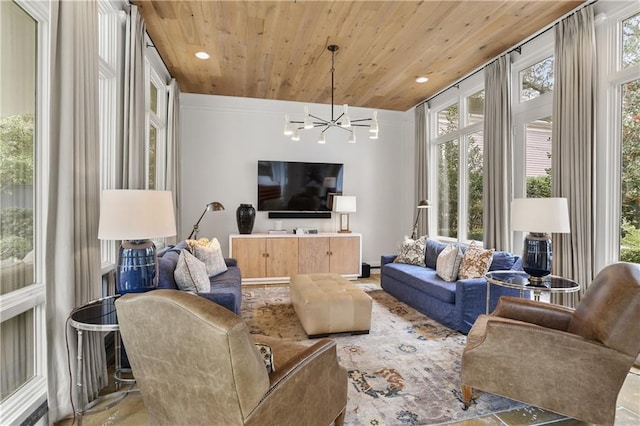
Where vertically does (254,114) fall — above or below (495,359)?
above

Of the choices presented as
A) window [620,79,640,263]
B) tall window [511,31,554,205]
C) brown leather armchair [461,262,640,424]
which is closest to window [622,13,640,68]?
window [620,79,640,263]

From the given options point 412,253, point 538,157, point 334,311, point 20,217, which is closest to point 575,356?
point 334,311

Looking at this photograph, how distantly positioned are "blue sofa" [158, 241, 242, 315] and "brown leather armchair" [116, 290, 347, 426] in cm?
112

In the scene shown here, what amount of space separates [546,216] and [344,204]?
10.9 ft

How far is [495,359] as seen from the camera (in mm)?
1933

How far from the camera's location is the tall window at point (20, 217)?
5.72 feet

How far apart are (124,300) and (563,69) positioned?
4082 millimetres

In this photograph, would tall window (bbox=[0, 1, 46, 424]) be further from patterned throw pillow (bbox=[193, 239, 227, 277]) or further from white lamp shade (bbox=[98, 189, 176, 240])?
patterned throw pillow (bbox=[193, 239, 227, 277])

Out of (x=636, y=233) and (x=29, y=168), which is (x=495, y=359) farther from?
(x=29, y=168)

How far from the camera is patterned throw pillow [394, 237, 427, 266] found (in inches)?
182

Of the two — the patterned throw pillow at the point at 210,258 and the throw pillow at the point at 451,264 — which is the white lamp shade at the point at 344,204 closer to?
the throw pillow at the point at 451,264

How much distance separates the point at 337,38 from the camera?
11.8 feet

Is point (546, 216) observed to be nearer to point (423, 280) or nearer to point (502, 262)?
point (502, 262)

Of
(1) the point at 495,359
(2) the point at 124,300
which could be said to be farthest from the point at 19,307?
(1) the point at 495,359
